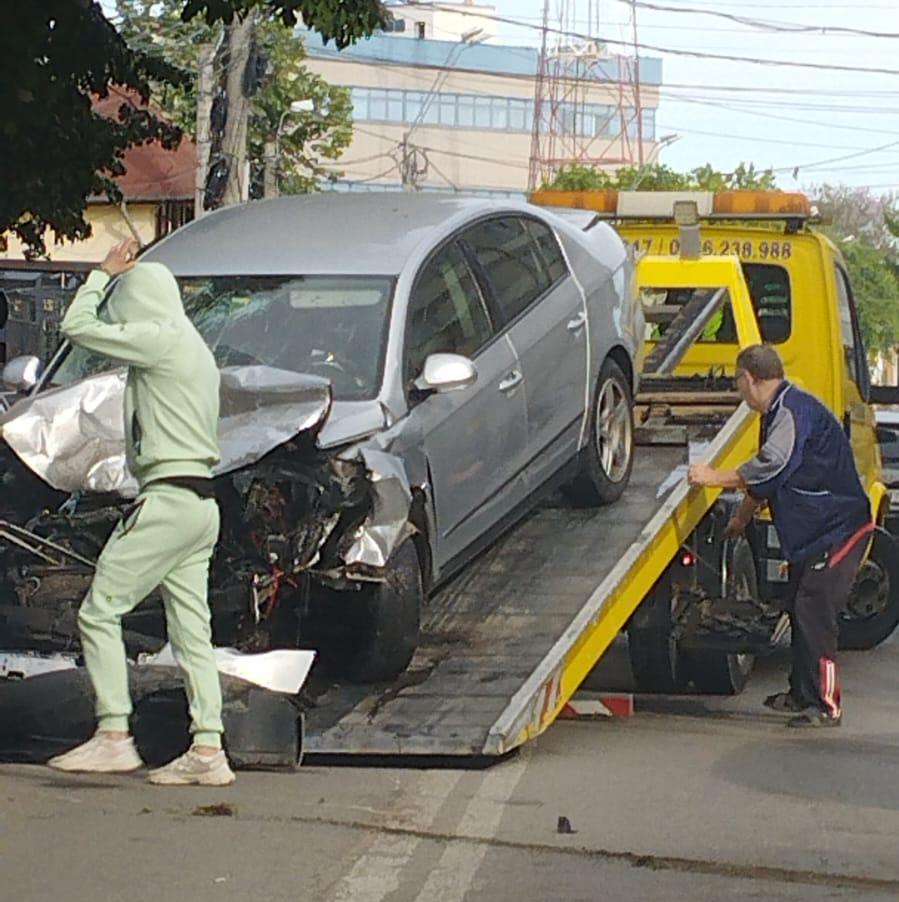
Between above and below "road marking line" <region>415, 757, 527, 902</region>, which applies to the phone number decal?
above

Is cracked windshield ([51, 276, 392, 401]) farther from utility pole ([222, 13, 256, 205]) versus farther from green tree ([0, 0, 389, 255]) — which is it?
utility pole ([222, 13, 256, 205])

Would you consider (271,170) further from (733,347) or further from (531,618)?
(531,618)

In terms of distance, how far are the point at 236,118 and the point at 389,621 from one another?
18440 mm

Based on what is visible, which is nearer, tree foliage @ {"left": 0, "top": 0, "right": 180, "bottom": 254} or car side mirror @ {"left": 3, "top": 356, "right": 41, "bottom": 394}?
car side mirror @ {"left": 3, "top": 356, "right": 41, "bottom": 394}

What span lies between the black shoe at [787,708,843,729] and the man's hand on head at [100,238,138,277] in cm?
431

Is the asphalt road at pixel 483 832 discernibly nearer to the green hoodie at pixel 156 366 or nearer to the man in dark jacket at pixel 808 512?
the man in dark jacket at pixel 808 512

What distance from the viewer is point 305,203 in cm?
1015

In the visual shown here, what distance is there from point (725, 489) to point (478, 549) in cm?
177

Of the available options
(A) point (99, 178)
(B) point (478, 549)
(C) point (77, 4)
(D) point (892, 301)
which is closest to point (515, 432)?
(B) point (478, 549)

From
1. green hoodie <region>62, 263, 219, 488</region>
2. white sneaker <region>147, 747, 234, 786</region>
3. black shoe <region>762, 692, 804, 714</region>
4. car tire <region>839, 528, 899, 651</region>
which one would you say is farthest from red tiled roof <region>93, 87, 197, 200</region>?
white sneaker <region>147, 747, 234, 786</region>

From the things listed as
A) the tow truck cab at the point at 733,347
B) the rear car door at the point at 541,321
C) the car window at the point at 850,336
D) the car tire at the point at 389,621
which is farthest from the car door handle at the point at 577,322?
the car window at the point at 850,336

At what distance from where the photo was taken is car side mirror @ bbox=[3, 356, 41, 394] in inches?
357

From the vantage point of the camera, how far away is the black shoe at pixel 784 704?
401 inches

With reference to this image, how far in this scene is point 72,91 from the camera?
45.8 feet
